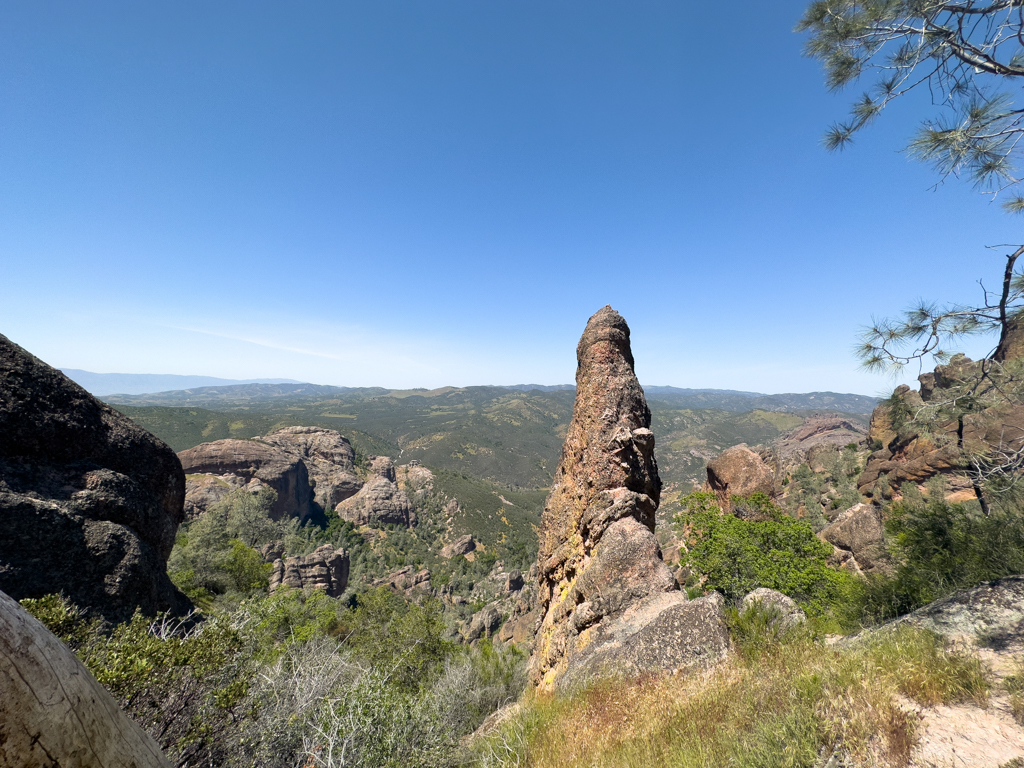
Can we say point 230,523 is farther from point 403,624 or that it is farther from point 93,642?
point 93,642

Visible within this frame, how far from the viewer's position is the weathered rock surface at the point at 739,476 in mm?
30587

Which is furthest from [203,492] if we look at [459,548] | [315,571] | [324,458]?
[324,458]

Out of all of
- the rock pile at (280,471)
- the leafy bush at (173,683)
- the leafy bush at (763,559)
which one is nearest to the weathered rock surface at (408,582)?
the rock pile at (280,471)

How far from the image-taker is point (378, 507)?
8725 centimetres

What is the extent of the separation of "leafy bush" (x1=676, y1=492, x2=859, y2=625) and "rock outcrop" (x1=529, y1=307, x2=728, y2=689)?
6.69 metres

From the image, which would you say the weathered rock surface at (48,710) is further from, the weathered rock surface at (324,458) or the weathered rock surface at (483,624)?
Answer: the weathered rock surface at (324,458)

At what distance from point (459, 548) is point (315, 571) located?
39029 mm

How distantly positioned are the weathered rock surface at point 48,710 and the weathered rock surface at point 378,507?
92693 mm

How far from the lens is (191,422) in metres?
154

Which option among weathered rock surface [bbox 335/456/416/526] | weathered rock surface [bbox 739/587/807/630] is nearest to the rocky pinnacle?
weathered rock surface [bbox 739/587/807/630]

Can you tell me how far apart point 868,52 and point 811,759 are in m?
9.66

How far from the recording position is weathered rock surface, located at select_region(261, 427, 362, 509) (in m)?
91.7

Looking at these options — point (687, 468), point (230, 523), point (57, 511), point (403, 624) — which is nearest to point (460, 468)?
point (687, 468)

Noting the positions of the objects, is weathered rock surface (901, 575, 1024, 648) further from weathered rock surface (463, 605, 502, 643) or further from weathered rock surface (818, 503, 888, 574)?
weathered rock surface (463, 605, 502, 643)
